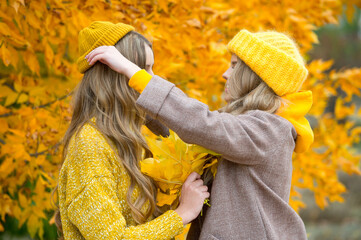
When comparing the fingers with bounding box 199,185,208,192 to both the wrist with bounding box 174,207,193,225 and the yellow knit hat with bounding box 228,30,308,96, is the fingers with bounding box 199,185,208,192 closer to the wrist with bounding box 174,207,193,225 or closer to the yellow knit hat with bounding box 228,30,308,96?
the wrist with bounding box 174,207,193,225

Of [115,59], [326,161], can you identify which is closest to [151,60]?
[115,59]

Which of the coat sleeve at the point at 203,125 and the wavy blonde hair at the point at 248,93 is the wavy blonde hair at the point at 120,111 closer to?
the coat sleeve at the point at 203,125

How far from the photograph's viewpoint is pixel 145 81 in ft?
5.51

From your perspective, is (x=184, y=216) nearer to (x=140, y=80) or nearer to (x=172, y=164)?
(x=172, y=164)

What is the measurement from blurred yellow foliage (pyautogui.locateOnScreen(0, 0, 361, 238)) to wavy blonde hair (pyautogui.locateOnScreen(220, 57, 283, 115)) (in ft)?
2.01

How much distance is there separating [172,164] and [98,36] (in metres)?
0.66

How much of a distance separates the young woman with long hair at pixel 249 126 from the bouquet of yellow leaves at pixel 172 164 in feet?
0.40

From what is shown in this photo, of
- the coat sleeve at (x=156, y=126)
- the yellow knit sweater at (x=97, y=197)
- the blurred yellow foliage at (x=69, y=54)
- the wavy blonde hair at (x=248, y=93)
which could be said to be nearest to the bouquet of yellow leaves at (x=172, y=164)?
the yellow knit sweater at (x=97, y=197)

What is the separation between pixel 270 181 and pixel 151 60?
78 cm

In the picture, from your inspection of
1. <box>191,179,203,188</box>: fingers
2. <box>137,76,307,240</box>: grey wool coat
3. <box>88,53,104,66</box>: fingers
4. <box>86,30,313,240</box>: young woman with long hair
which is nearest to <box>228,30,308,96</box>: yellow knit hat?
<box>86,30,313,240</box>: young woman with long hair

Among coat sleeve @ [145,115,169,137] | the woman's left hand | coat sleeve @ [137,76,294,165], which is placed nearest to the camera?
coat sleeve @ [137,76,294,165]

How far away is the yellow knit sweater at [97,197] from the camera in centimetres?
163

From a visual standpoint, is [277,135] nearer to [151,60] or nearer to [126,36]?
[151,60]

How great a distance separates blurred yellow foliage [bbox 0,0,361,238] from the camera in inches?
93.7
